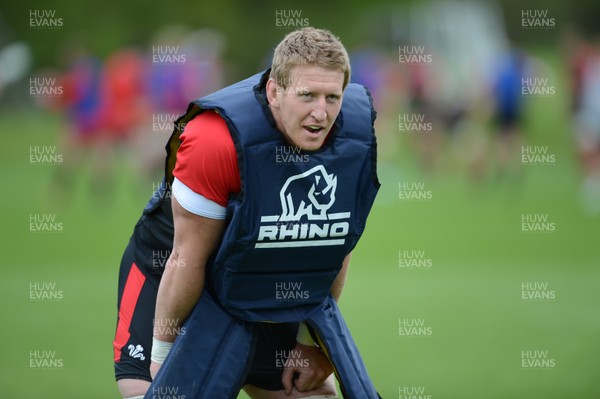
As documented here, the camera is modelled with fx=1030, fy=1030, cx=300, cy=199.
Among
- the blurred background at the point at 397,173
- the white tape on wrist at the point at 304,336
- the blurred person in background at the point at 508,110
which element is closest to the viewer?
the white tape on wrist at the point at 304,336

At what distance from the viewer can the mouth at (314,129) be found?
11.1 feet

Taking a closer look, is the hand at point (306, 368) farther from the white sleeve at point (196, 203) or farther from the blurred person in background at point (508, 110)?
the blurred person in background at point (508, 110)

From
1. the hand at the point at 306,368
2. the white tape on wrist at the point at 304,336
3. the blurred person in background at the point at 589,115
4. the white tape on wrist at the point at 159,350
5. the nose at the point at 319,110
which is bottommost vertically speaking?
the blurred person in background at the point at 589,115

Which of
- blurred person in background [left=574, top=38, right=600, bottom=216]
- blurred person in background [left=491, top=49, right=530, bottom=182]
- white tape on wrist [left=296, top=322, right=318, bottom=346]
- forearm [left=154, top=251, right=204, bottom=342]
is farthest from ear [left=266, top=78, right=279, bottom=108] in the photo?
blurred person in background [left=491, top=49, right=530, bottom=182]

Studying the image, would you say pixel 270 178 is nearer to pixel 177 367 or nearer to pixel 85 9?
pixel 177 367

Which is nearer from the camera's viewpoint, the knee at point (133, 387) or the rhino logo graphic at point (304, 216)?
the rhino logo graphic at point (304, 216)

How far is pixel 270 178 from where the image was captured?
342 centimetres

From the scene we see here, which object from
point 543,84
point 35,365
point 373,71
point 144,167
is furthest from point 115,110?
point 35,365

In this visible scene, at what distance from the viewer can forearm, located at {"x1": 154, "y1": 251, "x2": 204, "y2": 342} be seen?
3.49 m

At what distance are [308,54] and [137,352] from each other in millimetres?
1387

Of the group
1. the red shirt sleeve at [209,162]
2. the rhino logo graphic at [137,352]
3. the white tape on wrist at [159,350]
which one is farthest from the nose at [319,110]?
the rhino logo graphic at [137,352]

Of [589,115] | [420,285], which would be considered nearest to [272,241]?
[420,285]

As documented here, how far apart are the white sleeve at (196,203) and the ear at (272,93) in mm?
395

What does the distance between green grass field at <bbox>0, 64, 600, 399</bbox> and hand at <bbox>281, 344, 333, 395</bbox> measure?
2832 mm
